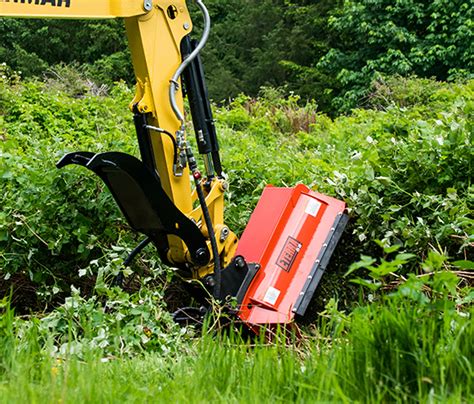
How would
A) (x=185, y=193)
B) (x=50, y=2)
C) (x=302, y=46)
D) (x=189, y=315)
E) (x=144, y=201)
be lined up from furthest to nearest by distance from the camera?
(x=302, y=46)
(x=189, y=315)
(x=185, y=193)
(x=144, y=201)
(x=50, y=2)

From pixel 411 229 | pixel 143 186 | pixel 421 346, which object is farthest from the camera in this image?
pixel 411 229

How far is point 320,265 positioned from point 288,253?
207mm

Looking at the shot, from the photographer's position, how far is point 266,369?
254 cm

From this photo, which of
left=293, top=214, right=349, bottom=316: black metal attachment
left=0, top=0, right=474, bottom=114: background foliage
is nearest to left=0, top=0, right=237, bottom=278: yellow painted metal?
left=293, top=214, right=349, bottom=316: black metal attachment

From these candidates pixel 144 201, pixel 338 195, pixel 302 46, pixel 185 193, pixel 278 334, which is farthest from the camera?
pixel 302 46

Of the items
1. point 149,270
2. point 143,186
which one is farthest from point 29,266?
point 143,186

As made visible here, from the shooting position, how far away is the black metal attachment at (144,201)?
4.31m

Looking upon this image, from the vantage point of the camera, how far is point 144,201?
14.6 ft

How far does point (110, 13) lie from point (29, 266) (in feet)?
5.95

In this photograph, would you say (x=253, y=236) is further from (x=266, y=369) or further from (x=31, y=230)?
(x=266, y=369)

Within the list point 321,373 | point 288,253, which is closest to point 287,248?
point 288,253

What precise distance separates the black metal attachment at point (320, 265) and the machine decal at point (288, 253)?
0.14 metres

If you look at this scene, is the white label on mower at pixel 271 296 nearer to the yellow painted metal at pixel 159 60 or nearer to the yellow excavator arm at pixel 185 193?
the yellow excavator arm at pixel 185 193

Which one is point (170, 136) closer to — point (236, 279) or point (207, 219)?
point (207, 219)
